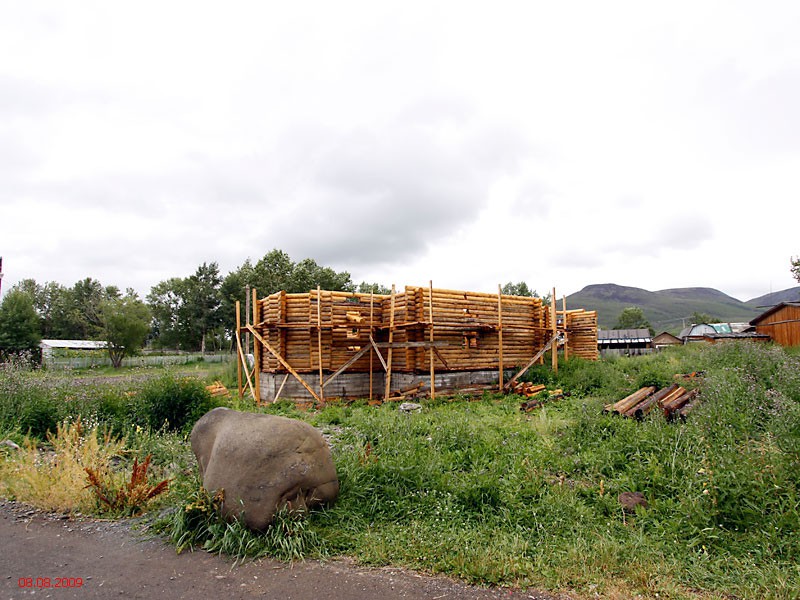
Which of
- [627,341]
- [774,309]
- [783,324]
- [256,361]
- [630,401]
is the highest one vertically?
[774,309]

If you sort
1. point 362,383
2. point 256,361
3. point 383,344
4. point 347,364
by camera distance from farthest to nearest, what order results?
point 256,361
point 362,383
point 347,364
point 383,344

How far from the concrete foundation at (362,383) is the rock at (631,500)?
9085 millimetres

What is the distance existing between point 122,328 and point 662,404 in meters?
43.5

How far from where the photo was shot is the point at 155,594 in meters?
3.79

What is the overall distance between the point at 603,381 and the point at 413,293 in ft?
20.6

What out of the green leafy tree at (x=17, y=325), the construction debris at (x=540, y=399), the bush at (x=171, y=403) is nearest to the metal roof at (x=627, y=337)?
the construction debris at (x=540, y=399)

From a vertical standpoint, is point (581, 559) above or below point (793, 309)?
below

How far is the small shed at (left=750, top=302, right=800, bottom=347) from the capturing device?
28.1 m

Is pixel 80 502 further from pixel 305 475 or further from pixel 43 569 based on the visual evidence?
pixel 305 475

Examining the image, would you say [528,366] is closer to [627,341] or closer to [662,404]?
[662,404]

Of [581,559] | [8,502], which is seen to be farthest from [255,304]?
[581,559]

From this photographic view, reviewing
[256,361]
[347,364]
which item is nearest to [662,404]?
[347,364]

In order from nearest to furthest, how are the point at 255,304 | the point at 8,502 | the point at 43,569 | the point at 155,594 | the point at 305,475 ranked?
1. the point at 155,594
2. the point at 43,569
3. the point at 305,475
4. the point at 8,502
5. the point at 255,304

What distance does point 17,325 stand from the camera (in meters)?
42.1
